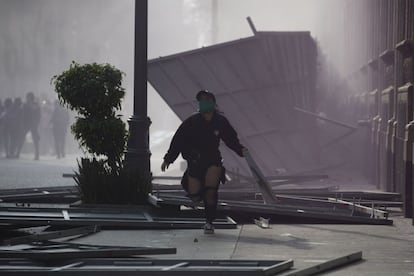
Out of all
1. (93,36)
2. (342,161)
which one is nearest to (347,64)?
(342,161)

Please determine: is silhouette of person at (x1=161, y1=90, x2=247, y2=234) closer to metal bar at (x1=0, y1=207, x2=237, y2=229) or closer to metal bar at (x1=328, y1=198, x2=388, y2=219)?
metal bar at (x1=0, y1=207, x2=237, y2=229)

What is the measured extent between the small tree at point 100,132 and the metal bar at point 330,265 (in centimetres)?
559

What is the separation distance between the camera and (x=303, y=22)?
184 feet

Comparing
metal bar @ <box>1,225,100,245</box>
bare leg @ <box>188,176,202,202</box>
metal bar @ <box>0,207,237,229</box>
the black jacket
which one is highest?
the black jacket

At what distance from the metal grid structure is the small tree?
12.0 meters

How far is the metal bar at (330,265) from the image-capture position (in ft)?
33.3

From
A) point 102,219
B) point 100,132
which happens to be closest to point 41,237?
point 102,219

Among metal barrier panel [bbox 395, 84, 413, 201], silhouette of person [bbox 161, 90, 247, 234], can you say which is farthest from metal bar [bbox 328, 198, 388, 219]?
silhouette of person [bbox 161, 90, 247, 234]

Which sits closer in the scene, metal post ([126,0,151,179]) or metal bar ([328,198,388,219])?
metal bar ([328,198,388,219])

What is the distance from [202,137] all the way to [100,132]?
Result: 9.39 ft

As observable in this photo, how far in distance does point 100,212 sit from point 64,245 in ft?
14.0

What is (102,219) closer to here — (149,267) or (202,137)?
(202,137)

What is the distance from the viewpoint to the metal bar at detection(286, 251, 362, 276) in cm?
1015

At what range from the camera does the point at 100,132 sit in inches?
667
